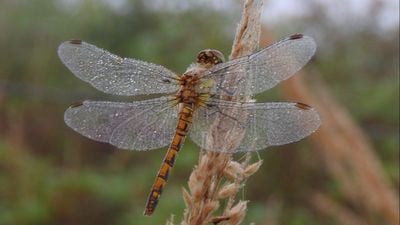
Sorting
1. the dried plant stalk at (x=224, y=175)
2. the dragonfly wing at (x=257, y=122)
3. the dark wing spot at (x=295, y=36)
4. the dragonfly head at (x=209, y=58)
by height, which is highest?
the dark wing spot at (x=295, y=36)

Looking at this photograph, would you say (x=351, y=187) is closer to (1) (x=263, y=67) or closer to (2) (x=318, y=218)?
(1) (x=263, y=67)

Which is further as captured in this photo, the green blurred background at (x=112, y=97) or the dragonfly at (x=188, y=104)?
the green blurred background at (x=112, y=97)

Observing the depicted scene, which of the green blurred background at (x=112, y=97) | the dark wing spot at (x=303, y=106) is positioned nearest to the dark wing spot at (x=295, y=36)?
the dark wing spot at (x=303, y=106)

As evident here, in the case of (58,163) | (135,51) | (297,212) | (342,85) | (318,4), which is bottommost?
(58,163)

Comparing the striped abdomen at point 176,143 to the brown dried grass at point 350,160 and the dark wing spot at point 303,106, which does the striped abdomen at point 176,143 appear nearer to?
the dark wing spot at point 303,106

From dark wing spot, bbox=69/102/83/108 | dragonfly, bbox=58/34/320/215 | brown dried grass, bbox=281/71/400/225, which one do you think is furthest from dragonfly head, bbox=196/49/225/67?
brown dried grass, bbox=281/71/400/225

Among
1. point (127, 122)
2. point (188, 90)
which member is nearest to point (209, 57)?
point (188, 90)

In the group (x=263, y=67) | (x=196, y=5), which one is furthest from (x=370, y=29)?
(x=263, y=67)

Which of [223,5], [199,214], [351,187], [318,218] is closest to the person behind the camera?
[199,214]
